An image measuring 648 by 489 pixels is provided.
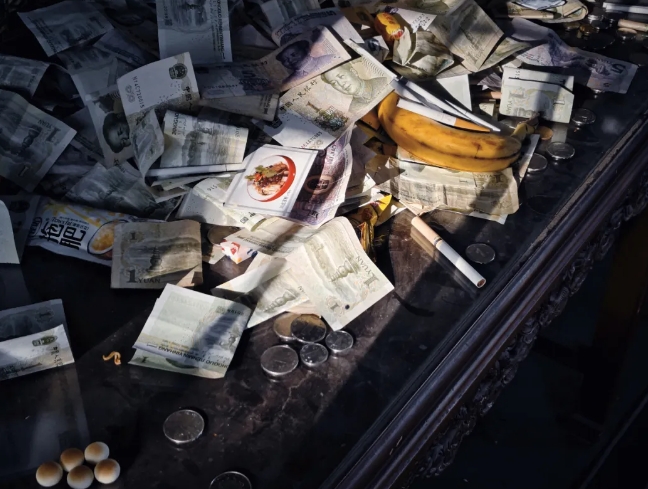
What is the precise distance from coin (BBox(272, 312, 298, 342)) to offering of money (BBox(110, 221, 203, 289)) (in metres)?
0.16

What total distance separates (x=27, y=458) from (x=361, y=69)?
929mm

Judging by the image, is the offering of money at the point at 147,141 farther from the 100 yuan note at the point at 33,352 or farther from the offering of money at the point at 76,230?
the 100 yuan note at the point at 33,352

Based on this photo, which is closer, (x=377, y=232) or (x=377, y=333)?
(x=377, y=333)

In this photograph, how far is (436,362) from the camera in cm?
101

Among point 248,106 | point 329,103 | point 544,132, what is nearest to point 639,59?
point 544,132

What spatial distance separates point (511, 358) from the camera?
122 cm

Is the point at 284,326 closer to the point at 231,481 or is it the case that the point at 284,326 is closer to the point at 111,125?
the point at 231,481

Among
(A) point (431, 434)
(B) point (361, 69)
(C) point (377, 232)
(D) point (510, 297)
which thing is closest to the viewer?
(A) point (431, 434)

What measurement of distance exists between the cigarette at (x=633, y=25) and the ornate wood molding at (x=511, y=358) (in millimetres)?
472

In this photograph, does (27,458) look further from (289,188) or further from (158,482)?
(289,188)

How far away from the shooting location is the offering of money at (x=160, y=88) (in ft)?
4.27

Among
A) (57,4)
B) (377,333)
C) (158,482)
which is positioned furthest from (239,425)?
(57,4)

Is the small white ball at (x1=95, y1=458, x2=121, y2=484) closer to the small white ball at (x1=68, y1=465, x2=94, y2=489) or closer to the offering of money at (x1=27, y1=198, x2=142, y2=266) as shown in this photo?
the small white ball at (x1=68, y1=465, x2=94, y2=489)

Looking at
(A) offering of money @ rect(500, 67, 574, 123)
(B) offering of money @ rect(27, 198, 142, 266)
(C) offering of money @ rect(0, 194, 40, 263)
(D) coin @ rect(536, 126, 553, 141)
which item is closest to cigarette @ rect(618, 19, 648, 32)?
(A) offering of money @ rect(500, 67, 574, 123)
